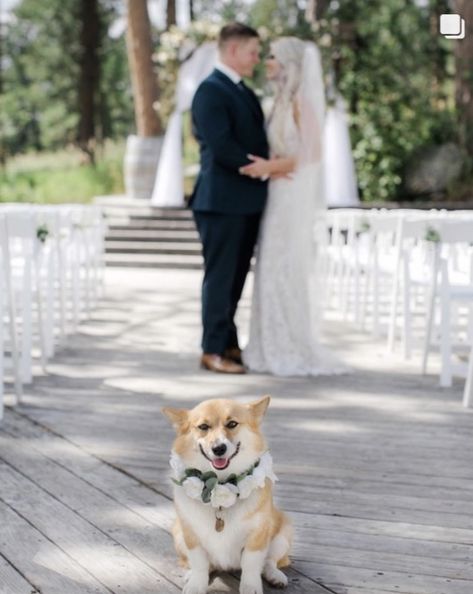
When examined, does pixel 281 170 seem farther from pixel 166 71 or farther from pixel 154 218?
pixel 166 71

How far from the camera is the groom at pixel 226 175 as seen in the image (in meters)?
6.05

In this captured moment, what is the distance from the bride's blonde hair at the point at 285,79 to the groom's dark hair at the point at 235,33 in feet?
0.60

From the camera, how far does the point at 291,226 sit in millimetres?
6332

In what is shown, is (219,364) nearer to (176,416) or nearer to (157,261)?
(176,416)

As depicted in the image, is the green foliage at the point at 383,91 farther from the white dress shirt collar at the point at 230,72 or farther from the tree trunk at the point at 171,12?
the white dress shirt collar at the point at 230,72

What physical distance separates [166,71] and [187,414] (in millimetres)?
14436

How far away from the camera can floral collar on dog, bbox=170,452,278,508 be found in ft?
9.07

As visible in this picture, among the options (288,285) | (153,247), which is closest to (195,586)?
(288,285)

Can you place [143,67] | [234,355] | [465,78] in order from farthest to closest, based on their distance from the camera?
[143,67] → [465,78] → [234,355]

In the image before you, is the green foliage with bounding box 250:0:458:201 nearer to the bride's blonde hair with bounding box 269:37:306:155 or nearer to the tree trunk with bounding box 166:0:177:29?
the tree trunk with bounding box 166:0:177:29

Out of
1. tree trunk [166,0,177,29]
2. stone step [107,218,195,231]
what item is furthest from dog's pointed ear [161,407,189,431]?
tree trunk [166,0,177,29]

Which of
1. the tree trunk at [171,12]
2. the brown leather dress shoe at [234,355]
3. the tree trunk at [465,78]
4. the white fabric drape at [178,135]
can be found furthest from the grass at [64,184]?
the brown leather dress shoe at [234,355]

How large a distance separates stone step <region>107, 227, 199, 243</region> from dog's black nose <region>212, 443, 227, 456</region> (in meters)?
11.9

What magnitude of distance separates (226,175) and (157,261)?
7656mm
